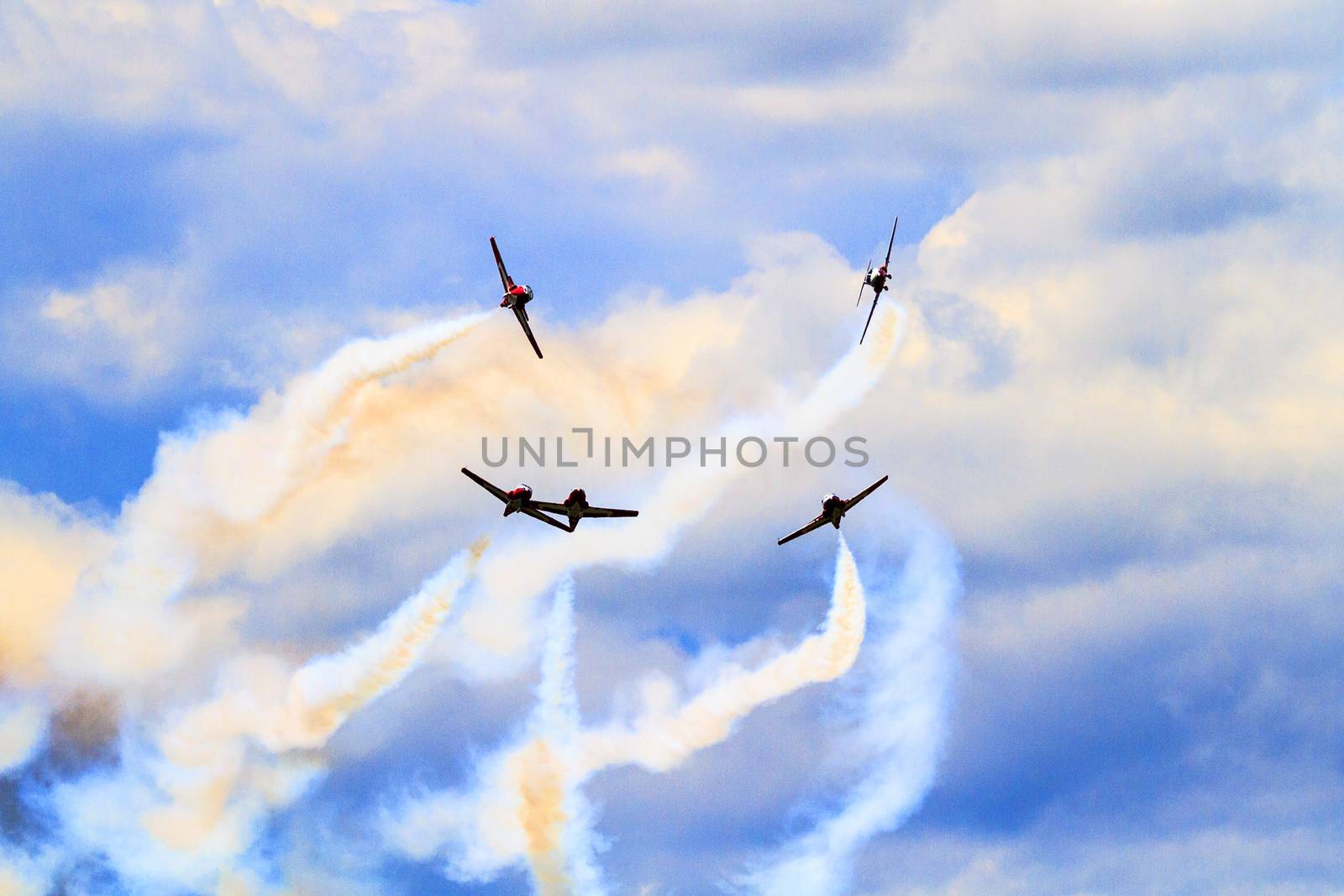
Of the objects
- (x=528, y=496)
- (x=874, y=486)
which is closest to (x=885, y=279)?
(x=874, y=486)

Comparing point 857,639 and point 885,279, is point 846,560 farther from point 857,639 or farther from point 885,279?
point 885,279

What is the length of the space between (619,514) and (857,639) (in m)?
18.8

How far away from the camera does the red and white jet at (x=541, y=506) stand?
517 feet

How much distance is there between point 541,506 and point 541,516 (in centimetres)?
110

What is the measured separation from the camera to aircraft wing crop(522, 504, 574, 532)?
158 metres

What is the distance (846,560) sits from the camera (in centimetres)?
16712

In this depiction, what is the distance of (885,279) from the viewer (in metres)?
178

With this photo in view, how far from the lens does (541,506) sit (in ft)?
521

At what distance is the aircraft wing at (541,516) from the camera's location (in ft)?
519

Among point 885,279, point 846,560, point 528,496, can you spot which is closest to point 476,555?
point 528,496

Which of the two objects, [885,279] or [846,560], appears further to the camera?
[885,279]

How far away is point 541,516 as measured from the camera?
159625mm

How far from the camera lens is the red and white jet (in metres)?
158

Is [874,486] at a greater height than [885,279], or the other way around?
[885,279]
